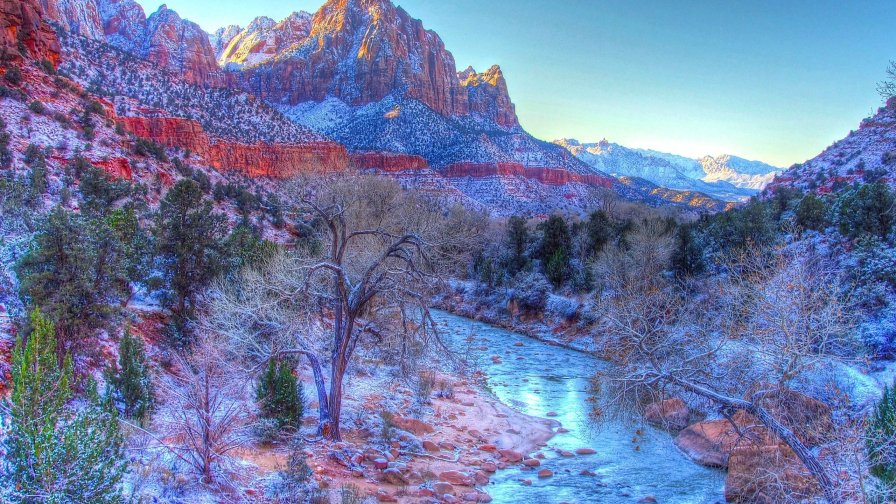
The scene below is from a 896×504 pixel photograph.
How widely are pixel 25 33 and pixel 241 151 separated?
773 inches

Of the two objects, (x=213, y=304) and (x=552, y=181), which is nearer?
(x=213, y=304)

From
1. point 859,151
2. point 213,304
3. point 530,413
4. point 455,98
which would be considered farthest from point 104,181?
point 455,98

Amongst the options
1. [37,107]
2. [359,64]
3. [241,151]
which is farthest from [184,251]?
[359,64]

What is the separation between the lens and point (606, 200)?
47.5 metres

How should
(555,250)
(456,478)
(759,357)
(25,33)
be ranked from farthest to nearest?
(555,250), (25,33), (759,357), (456,478)

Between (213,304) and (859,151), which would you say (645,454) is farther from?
(859,151)

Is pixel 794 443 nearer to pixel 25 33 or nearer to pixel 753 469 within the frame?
pixel 753 469

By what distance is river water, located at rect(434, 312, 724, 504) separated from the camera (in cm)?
1009

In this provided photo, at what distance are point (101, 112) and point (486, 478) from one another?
96.1ft

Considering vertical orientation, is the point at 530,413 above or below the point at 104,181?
below

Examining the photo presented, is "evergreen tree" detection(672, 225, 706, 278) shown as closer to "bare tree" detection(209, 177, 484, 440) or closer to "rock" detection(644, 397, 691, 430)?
"rock" detection(644, 397, 691, 430)

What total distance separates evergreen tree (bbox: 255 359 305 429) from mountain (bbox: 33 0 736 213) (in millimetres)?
31763

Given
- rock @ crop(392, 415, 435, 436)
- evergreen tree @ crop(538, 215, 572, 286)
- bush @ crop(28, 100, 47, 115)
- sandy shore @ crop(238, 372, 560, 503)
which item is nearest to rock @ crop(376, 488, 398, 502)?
sandy shore @ crop(238, 372, 560, 503)

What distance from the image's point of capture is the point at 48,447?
4.66 metres
